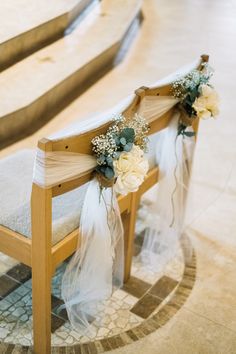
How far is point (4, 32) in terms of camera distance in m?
3.71

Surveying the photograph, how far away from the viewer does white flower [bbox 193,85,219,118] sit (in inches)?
80.0

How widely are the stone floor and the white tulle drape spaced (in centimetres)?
25

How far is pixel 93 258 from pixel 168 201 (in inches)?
24.0

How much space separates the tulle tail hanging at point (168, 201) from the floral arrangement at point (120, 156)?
542 mm

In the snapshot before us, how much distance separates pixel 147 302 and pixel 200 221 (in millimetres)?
694

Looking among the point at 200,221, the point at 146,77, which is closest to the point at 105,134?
the point at 200,221

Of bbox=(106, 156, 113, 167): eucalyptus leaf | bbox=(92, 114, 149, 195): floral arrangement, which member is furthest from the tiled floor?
bbox=(106, 156, 113, 167): eucalyptus leaf

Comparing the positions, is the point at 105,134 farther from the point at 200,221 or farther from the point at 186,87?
the point at 200,221

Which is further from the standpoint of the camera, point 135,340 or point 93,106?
point 93,106

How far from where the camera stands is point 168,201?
91.9 inches

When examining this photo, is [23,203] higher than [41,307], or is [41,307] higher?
[23,203]

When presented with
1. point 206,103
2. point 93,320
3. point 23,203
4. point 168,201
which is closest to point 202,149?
point 168,201

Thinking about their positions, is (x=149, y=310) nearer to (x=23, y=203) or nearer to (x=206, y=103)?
(x=23, y=203)

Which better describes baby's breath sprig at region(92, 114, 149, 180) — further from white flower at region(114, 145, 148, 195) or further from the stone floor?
the stone floor
